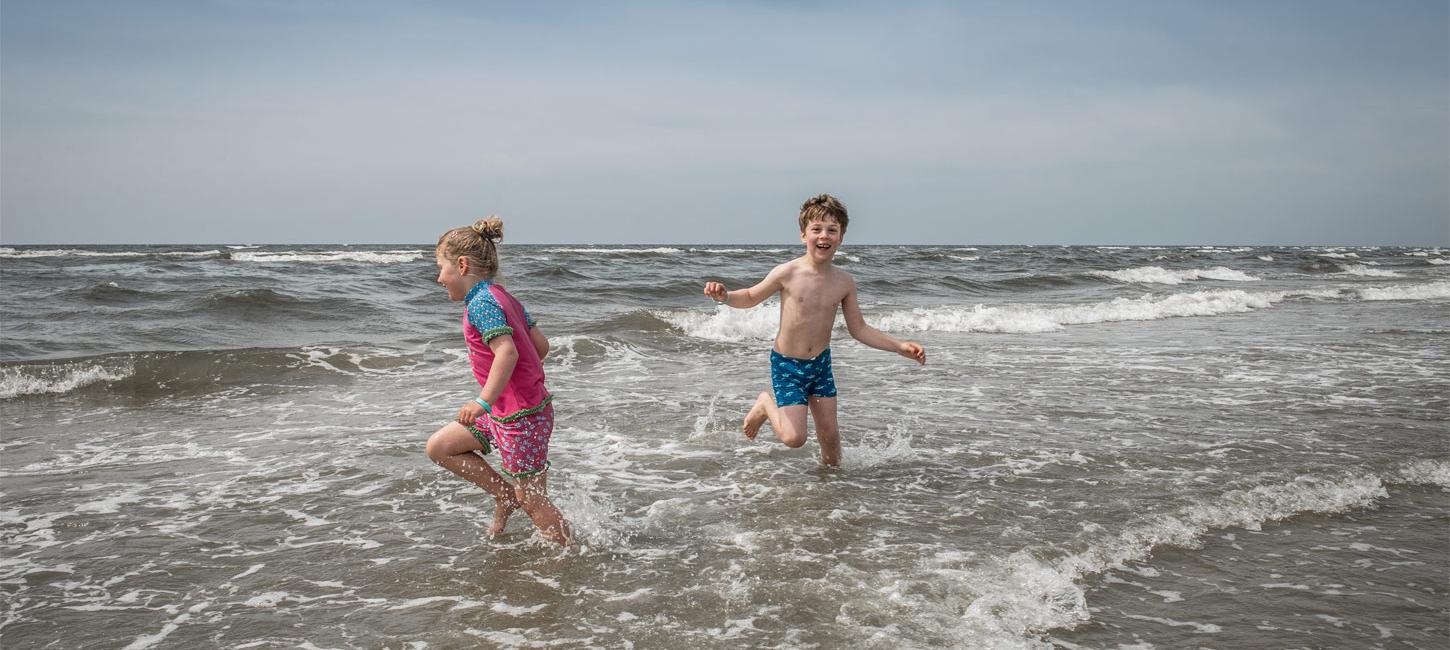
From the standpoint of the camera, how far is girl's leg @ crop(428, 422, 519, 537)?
3.96 meters

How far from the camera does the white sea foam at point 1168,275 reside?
30.6 m

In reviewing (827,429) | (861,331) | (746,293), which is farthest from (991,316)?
(746,293)

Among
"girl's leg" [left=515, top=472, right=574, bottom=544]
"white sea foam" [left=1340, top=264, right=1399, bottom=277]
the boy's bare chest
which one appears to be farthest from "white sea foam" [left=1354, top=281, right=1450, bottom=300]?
"girl's leg" [left=515, top=472, right=574, bottom=544]

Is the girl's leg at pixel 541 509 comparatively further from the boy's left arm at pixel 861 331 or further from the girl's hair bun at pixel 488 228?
the boy's left arm at pixel 861 331

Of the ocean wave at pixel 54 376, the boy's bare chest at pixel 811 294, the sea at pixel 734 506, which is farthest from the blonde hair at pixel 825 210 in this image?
the ocean wave at pixel 54 376

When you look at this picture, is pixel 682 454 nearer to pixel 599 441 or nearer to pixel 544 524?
pixel 599 441

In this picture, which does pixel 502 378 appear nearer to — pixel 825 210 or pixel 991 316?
pixel 825 210

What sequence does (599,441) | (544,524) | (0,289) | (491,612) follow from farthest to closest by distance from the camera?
1. (0,289)
2. (599,441)
3. (544,524)
4. (491,612)

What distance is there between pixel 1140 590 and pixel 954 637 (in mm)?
1028

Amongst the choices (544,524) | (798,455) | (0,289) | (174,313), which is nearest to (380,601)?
(544,524)

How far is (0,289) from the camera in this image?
724 inches

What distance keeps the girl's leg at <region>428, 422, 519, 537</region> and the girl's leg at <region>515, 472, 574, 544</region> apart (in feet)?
0.50

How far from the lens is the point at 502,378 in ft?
12.1

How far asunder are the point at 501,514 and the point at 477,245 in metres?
1.33
